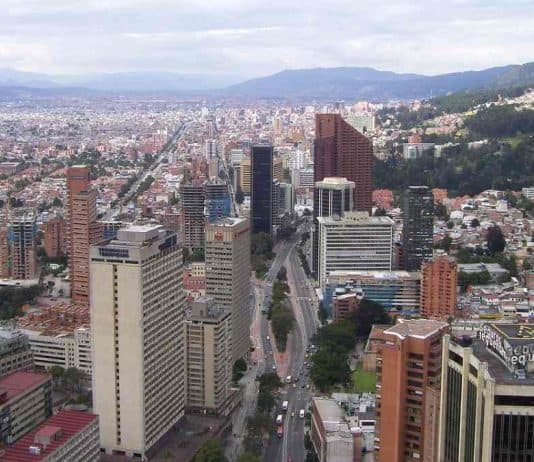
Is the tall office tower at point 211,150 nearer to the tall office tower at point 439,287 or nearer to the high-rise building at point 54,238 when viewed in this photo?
the high-rise building at point 54,238

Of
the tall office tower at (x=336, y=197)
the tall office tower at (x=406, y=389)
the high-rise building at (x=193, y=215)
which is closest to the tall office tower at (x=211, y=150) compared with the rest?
the high-rise building at (x=193, y=215)

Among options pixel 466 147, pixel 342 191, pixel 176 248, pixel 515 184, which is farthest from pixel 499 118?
pixel 176 248

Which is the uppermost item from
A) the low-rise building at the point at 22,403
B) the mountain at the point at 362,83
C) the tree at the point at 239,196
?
the mountain at the point at 362,83

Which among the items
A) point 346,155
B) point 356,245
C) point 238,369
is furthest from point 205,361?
point 346,155

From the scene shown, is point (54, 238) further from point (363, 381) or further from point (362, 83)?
point (362, 83)

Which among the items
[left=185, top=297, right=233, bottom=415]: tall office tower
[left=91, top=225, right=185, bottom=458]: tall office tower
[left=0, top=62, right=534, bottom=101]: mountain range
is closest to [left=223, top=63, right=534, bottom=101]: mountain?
[left=0, top=62, right=534, bottom=101]: mountain range

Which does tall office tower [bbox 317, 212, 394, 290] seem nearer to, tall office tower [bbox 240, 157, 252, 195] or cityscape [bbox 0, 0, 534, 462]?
cityscape [bbox 0, 0, 534, 462]
